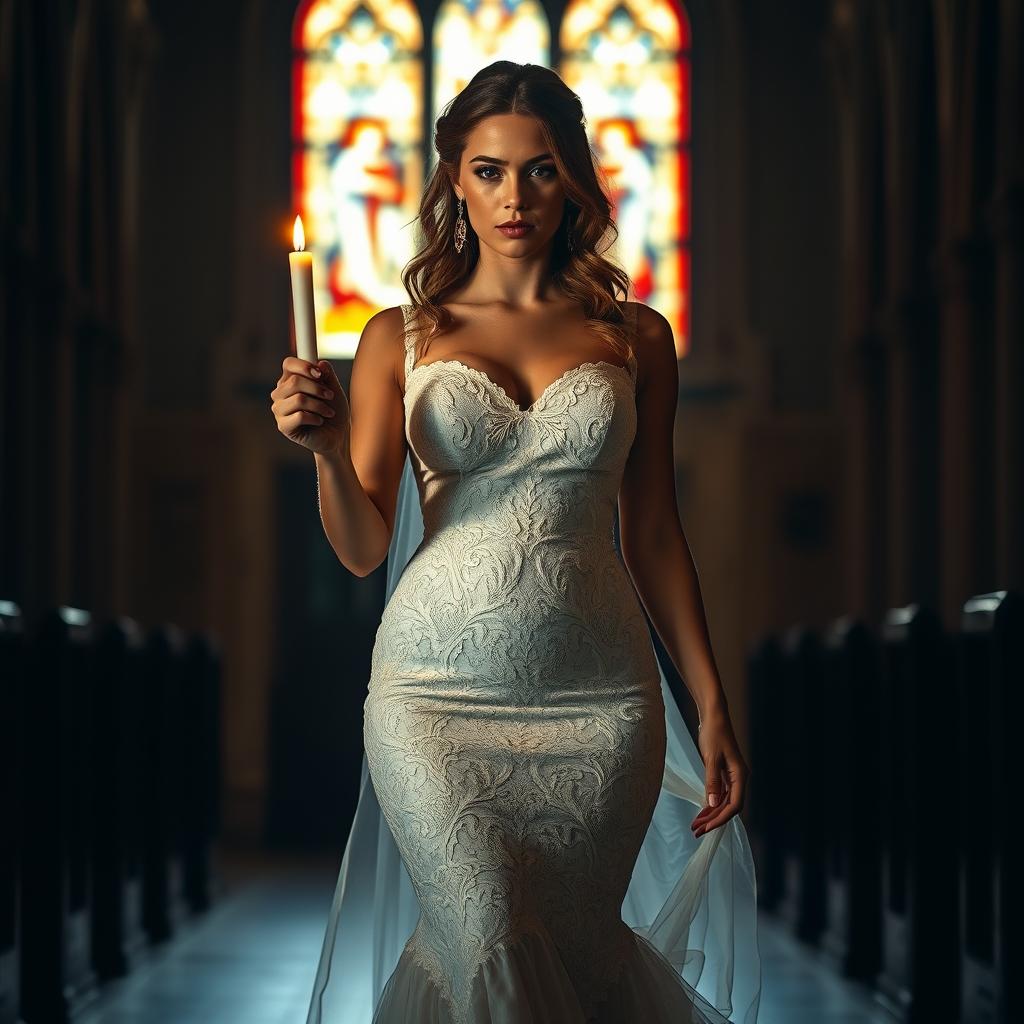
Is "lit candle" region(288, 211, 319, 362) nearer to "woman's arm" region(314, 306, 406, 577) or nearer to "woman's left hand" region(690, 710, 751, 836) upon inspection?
"woman's arm" region(314, 306, 406, 577)

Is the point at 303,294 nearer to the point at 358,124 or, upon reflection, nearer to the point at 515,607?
the point at 515,607

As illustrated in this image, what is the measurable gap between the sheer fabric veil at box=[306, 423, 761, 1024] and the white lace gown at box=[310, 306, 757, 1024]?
251 millimetres

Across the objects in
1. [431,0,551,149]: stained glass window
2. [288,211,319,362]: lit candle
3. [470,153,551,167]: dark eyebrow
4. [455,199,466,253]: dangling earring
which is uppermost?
[431,0,551,149]: stained glass window

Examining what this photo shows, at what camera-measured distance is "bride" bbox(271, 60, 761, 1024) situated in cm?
280

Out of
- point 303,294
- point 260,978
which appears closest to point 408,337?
point 303,294

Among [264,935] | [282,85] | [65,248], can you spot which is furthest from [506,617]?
[282,85]

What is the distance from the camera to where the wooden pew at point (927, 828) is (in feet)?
18.6

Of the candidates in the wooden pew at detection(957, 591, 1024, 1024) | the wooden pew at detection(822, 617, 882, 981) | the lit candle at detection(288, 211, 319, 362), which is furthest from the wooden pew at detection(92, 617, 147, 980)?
the lit candle at detection(288, 211, 319, 362)

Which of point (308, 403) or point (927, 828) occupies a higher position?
point (308, 403)

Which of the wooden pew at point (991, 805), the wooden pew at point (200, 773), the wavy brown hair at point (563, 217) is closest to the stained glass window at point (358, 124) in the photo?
the wooden pew at point (200, 773)

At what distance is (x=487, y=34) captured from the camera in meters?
14.6

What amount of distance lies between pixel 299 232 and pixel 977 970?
362 cm

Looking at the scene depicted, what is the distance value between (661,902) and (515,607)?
0.96 m

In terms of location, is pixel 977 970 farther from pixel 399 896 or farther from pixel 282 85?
pixel 282 85
